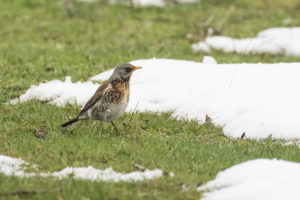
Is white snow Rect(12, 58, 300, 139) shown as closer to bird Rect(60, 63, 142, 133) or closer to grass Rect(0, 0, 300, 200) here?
grass Rect(0, 0, 300, 200)

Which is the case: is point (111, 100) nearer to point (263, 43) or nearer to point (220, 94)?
point (220, 94)

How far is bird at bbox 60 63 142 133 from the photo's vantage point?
738 cm

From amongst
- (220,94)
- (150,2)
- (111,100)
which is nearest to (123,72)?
(111,100)

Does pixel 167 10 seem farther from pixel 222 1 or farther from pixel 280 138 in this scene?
pixel 280 138

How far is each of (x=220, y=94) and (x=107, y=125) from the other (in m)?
2.03

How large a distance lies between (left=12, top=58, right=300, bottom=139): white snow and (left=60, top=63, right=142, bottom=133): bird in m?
0.91

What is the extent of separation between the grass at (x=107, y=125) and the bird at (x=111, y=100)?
27cm

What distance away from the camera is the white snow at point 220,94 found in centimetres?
792

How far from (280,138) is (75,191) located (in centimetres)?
354

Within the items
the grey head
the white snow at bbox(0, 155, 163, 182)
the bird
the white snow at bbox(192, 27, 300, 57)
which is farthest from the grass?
the grey head

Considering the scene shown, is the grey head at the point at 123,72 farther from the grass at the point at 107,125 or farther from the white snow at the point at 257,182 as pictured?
the white snow at the point at 257,182

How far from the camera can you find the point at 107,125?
8.24 m

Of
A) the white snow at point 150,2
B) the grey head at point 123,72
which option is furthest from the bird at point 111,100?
the white snow at point 150,2

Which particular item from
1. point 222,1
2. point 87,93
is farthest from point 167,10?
point 87,93
